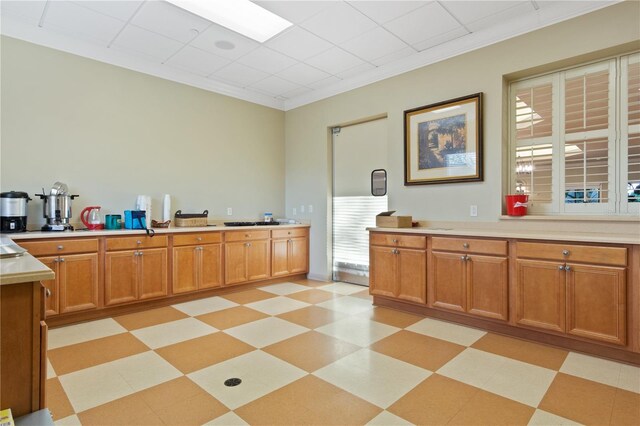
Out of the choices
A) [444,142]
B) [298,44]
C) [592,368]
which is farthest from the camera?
[444,142]

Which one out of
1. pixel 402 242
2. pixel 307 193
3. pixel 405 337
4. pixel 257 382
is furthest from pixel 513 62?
pixel 257 382

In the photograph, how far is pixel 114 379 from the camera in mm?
2430

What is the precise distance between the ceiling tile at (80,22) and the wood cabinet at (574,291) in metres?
4.64

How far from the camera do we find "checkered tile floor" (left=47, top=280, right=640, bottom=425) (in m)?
2.03

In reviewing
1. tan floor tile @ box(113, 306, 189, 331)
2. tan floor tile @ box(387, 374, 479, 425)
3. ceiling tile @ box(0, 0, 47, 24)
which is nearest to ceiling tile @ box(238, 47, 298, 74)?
ceiling tile @ box(0, 0, 47, 24)

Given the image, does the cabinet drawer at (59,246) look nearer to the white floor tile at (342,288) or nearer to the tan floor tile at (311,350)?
the tan floor tile at (311,350)

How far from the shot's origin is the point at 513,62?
367 cm

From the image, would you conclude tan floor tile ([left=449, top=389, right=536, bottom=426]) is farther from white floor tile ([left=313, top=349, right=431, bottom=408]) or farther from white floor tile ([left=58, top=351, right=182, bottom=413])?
white floor tile ([left=58, top=351, right=182, bottom=413])

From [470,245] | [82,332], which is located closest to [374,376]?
[470,245]

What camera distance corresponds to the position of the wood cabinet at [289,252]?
17.9 feet

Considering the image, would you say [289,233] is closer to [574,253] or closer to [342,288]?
[342,288]

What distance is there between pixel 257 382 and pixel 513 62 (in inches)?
152

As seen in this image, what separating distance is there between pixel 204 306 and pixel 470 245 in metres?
3.09

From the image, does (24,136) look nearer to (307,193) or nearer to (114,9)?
(114,9)
